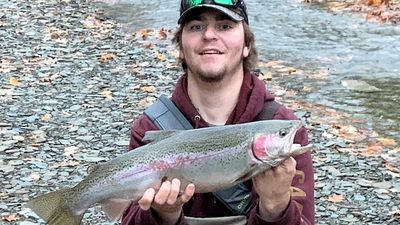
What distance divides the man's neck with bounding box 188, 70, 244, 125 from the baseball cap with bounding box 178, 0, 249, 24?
0.97 feet

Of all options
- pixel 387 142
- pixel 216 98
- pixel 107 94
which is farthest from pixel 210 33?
pixel 107 94

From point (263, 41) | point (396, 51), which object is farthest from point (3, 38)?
point (396, 51)

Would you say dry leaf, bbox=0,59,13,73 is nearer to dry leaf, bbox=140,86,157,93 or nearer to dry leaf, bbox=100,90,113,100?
dry leaf, bbox=100,90,113,100

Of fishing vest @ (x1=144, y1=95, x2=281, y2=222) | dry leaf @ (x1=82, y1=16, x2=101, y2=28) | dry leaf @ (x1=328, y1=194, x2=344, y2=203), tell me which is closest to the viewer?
fishing vest @ (x1=144, y1=95, x2=281, y2=222)

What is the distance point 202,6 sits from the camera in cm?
390

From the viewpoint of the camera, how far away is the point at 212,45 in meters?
3.89

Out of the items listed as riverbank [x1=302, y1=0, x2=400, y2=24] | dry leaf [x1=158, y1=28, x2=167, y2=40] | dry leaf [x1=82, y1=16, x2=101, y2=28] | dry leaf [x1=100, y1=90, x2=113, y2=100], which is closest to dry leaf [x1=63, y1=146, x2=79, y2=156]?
dry leaf [x1=100, y1=90, x2=113, y2=100]

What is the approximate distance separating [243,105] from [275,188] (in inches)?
22.9

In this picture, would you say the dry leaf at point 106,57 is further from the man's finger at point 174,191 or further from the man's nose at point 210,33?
the man's finger at point 174,191

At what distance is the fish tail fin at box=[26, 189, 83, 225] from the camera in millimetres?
3770

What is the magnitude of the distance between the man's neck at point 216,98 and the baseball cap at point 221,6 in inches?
11.6

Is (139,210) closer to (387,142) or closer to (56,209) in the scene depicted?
(56,209)

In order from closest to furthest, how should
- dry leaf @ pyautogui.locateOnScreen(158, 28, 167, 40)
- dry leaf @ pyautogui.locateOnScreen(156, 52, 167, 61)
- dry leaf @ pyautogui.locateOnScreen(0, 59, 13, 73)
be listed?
1. dry leaf @ pyautogui.locateOnScreen(0, 59, 13, 73)
2. dry leaf @ pyautogui.locateOnScreen(156, 52, 167, 61)
3. dry leaf @ pyautogui.locateOnScreen(158, 28, 167, 40)

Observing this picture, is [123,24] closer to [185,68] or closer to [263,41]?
[263,41]
